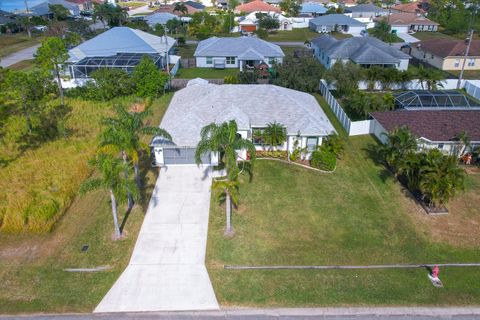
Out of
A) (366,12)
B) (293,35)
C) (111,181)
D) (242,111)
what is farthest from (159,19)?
(111,181)

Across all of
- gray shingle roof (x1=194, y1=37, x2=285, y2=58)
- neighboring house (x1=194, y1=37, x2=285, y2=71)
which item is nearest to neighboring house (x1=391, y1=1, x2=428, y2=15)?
gray shingle roof (x1=194, y1=37, x2=285, y2=58)

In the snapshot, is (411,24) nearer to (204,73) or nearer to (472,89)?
(472,89)

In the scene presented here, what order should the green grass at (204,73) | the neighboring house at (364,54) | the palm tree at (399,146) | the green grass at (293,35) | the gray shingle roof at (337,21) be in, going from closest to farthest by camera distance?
1. the palm tree at (399,146)
2. the neighboring house at (364,54)
3. the green grass at (204,73)
4. the green grass at (293,35)
5. the gray shingle roof at (337,21)

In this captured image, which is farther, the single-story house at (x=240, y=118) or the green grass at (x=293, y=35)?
the green grass at (x=293, y=35)

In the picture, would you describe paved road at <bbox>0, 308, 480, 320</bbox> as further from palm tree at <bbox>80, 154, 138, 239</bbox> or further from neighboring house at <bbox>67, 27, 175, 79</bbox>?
neighboring house at <bbox>67, 27, 175, 79</bbox>

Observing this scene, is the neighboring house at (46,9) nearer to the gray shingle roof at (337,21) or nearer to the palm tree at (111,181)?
the gray shingle roof at (337,21)

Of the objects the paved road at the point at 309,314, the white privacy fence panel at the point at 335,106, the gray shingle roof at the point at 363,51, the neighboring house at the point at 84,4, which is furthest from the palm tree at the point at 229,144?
the neighboring house at the point at 84,4
